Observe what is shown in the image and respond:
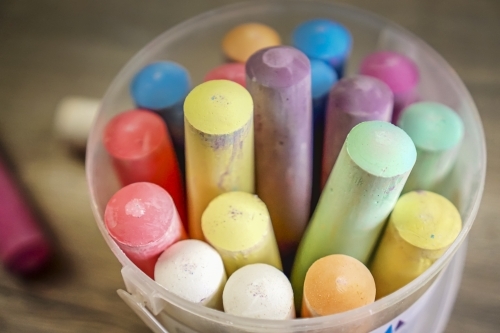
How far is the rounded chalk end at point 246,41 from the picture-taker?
435 mm

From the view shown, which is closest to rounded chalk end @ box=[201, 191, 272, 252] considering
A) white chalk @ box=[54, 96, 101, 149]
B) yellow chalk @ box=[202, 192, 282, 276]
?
yellow chalk @ box=[202, 192, 282, 276]

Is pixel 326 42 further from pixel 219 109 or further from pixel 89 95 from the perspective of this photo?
pixel 89 95

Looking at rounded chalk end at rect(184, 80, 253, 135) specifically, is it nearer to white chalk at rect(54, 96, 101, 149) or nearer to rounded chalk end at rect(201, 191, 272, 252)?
rounded chalk end at rect(201, 191, 272, 252)

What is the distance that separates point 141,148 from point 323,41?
167 millimetres

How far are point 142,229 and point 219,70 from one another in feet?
0.49

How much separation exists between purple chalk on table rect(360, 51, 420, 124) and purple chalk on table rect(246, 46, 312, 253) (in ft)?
0.27

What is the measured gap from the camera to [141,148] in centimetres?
37

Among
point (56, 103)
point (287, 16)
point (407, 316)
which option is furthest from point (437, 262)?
point (56, 103)

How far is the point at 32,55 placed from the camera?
1.97ft

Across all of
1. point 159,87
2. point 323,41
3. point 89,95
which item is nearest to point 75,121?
point 89,95

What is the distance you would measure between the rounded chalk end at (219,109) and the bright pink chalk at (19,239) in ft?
0.68

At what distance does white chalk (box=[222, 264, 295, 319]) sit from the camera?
1.00ft

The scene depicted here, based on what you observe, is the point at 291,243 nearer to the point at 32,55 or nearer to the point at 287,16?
the point at 287,16

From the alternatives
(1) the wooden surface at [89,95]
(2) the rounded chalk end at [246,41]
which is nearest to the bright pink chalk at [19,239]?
(1) the wooden surface at [89,95]
